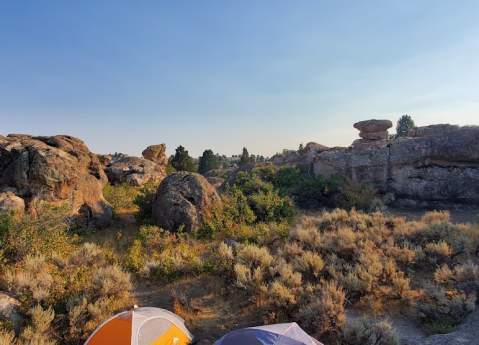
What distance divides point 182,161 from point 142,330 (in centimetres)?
2401

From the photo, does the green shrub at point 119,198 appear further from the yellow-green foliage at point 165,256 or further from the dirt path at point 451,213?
the dirt path at point 451,213

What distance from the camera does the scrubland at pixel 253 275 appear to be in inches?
194

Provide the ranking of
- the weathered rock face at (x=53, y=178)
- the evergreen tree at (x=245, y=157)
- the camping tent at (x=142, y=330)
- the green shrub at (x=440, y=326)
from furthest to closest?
the evergreen tree at (x=245, y=157) → the weathered rock face at (x=53, y=178) → the green shrub at (x=440, y=326) → the camping tent at (x=142, y=330)

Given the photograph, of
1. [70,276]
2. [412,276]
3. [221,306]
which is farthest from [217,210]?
[412,276]

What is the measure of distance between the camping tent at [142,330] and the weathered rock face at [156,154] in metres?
20.1

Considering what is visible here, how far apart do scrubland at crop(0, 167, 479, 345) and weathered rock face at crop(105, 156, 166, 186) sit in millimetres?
5849

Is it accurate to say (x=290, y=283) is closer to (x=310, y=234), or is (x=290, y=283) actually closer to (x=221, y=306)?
(x=221, y=306)

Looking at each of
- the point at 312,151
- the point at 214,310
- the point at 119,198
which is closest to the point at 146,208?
the point at 119,198

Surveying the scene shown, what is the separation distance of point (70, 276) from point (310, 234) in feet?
20.9

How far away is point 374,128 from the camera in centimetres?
2516

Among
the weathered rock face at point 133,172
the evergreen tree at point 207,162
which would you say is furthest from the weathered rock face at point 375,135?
the evergreen tree at point 207,162

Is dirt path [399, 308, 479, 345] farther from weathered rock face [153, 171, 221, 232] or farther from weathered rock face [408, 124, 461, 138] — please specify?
weathered rock face [408, 124, 461, 138]

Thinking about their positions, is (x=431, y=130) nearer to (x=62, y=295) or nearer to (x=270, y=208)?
(x=270, y=208)

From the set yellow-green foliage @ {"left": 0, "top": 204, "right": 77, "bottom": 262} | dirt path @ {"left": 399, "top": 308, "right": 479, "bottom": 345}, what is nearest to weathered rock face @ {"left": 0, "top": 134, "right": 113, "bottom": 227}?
yellow-green foliage @ {"left": 0, "top": 204, "right": 77, "bottom": 262}
